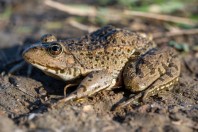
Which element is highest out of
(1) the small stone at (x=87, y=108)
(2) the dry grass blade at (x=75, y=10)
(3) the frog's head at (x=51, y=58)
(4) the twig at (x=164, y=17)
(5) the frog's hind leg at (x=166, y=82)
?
(2) the dry grass blade at (x=75, y=10)

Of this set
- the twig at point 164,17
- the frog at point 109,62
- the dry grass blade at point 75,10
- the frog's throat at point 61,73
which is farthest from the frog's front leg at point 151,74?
the dry grass blade at point 75,10

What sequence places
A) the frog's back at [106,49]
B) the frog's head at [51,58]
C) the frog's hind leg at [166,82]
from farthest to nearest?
1. the frog's back at [106,49]
2. the frog's head at [51,58]
3. the frog's hind leg at [166,82]

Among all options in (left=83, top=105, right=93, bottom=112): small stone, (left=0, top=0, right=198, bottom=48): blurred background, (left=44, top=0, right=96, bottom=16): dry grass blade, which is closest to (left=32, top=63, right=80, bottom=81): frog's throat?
(left=83, top=105, right=93, bottom=112): small stone

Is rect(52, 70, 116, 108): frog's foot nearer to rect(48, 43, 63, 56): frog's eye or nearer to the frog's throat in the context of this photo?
the frog's throat

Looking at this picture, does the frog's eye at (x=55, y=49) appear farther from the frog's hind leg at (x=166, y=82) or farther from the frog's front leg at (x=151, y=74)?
the frog's hind leg at (x=166, y=82)

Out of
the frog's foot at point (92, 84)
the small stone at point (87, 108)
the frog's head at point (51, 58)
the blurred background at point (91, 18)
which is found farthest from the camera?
the blurred background at point (91, 18)

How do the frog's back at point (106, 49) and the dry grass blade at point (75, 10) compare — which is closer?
the frog's back at point (106, 49)
